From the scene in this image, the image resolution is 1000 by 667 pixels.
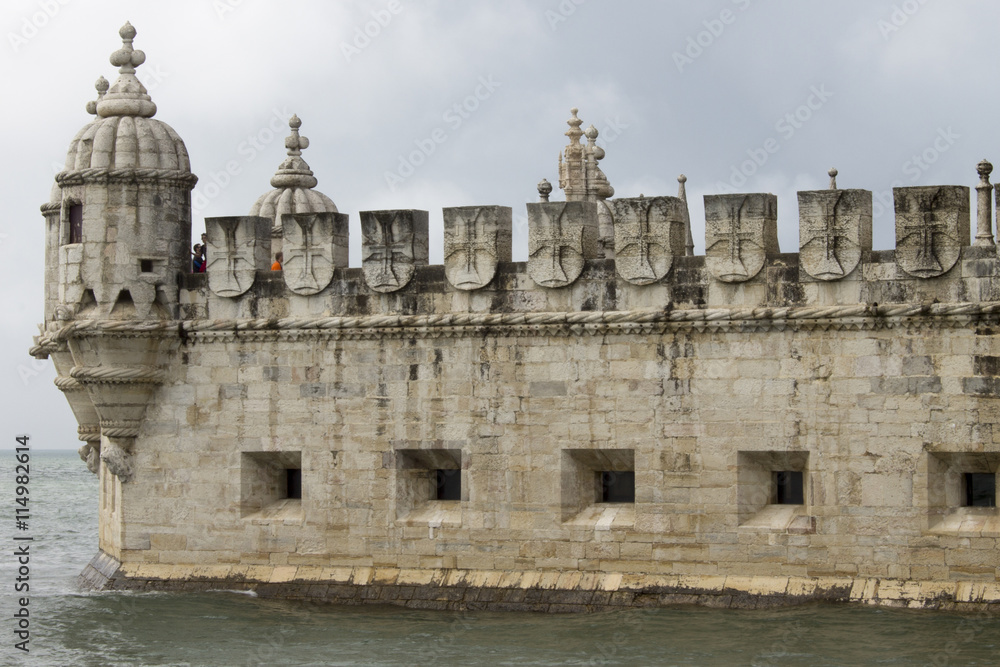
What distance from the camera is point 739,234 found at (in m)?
18.2

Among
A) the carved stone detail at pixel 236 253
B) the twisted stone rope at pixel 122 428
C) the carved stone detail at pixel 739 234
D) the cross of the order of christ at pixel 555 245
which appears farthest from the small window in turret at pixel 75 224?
the carved stone detail at pixel 739 234

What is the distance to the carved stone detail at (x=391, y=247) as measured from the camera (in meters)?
19.5

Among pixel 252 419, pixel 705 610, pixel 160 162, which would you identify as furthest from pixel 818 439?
pixel 160 162

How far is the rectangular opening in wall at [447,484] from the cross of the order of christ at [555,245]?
2.72 m

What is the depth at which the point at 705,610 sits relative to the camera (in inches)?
711

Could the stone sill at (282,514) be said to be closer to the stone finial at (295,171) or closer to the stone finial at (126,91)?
the stone finial at (126,91)

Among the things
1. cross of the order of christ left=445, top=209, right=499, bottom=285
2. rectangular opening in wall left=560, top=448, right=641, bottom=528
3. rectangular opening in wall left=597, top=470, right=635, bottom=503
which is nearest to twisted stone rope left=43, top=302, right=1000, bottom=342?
cross of the order of christ left=445, top=209, right=499, bottom=285

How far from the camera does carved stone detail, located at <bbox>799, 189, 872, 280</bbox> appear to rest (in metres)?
17.8

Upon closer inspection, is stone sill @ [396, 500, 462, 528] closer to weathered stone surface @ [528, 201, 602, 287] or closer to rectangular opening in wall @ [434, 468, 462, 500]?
rectangular opening in wall @ [434, 468, 462, 500]

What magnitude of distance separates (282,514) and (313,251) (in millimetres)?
3199

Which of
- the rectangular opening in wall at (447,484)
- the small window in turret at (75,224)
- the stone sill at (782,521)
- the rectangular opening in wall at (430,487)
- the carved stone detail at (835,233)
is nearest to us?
the carved stone detail at (835,233)

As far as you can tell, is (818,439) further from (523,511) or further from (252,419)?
(252,419)

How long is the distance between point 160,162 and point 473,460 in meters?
5.39

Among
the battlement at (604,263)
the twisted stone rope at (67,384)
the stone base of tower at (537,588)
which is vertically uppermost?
the battlement at (604,263)
